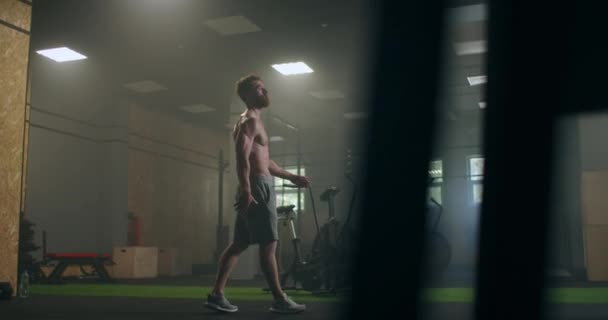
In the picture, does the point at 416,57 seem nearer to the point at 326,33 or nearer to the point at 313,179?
the point at 326,33

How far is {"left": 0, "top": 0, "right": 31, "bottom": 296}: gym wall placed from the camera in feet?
16.0

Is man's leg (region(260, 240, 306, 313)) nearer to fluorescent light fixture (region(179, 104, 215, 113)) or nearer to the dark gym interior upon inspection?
the dark gym interior

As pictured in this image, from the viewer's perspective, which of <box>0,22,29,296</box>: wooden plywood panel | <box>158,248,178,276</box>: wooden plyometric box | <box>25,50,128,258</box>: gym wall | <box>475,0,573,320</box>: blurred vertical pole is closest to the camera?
<box>0,22,29,296</box>: wooden plywood panel

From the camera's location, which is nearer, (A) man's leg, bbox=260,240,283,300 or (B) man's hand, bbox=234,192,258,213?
(B) man's hand, bbox=234,192,258,213

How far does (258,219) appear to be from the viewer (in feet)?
11.0

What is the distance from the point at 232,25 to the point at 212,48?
0.96 meters

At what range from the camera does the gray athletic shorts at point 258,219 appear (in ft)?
11.0

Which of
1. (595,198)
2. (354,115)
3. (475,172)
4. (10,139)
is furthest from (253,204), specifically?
(475,172)

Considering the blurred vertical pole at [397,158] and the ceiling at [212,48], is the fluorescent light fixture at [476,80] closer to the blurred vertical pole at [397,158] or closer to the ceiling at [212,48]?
the ceiling at [212,48]

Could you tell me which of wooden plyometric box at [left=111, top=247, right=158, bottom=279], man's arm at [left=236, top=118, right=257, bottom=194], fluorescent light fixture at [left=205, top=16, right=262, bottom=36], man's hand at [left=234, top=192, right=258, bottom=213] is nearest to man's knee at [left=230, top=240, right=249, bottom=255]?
man's hand at [left=234, top=192, right=258, bottom=213]

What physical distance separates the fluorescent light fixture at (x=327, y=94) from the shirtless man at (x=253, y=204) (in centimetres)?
751

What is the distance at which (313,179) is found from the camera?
14.4 m

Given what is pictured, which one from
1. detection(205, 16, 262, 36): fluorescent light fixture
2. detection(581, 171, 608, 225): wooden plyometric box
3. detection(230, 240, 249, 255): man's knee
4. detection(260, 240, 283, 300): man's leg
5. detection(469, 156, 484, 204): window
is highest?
detection(205, 16, 262, 36): fluorescent light fixture

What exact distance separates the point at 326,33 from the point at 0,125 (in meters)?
4.24
